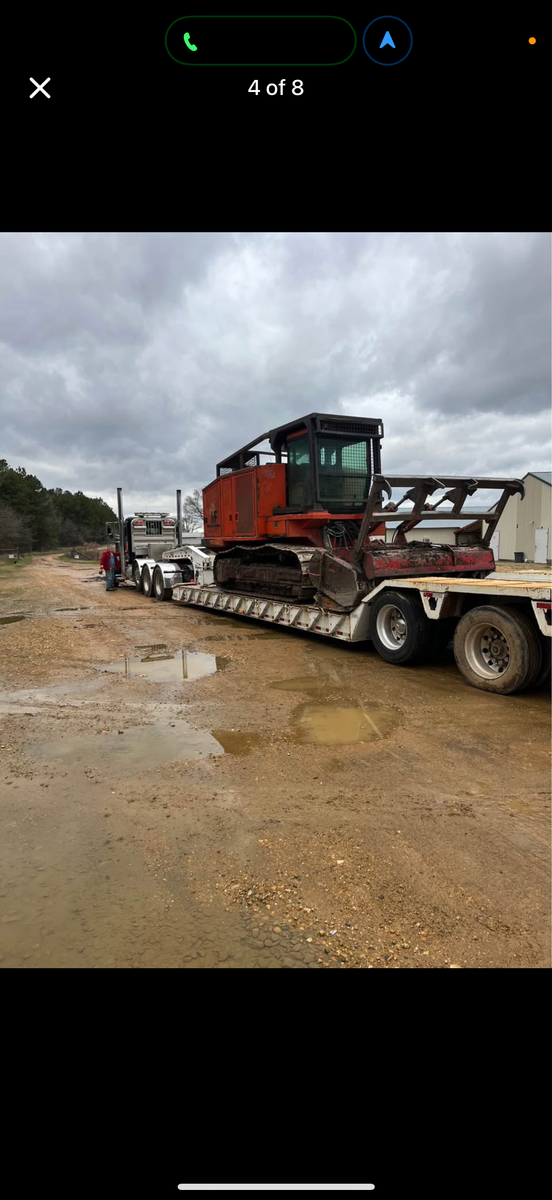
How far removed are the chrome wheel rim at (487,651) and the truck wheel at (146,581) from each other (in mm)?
13221

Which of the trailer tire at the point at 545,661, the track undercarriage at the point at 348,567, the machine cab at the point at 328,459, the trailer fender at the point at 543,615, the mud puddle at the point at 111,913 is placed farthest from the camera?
the machine cab at the point at 328,459

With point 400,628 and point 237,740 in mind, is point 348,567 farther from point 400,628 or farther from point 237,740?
point 237,740

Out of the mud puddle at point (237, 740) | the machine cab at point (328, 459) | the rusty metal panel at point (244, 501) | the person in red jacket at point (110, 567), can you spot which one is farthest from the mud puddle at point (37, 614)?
the mud puddle at point (237, 740)

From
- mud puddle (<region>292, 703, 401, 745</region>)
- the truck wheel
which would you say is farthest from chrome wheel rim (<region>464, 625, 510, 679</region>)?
the truck wheel

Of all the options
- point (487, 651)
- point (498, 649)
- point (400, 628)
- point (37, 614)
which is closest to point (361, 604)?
point (400, 628)

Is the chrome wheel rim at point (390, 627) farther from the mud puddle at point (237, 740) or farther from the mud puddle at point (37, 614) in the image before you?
the mud puddle at point (37, 614)

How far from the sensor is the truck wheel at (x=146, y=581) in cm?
1836

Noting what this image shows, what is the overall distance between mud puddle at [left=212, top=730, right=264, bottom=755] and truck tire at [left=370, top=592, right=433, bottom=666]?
10.4 ft

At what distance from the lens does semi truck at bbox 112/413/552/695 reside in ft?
21.4

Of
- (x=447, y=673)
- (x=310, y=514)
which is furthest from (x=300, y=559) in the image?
(x=447, y=673)

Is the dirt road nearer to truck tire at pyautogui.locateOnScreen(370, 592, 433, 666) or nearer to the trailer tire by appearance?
the trailer tire

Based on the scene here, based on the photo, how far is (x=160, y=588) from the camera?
1719 cm

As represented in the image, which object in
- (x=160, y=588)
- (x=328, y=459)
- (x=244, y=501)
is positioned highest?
(x=328, y=459)

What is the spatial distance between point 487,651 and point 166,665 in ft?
14.5
